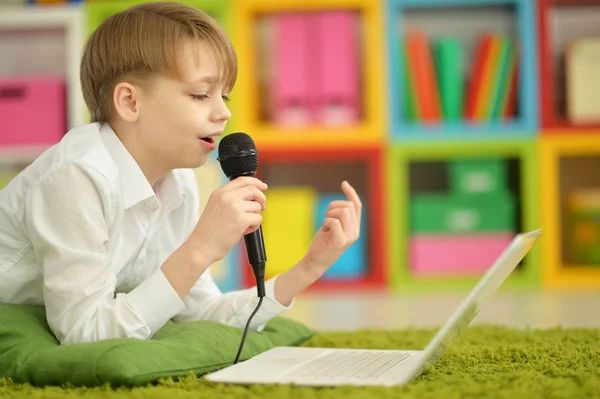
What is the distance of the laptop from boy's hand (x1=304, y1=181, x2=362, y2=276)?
168 millimetres

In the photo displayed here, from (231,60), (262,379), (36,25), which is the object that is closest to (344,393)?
(262,379)

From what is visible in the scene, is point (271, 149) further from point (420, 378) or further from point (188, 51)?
point (420, 378)

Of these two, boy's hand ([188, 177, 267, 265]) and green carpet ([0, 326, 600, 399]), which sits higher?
boy's hand ([188, 177, 267, 265])

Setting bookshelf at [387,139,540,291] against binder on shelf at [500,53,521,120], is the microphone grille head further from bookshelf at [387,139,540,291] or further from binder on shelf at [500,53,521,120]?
binder on shelf at [500,53,521,120]

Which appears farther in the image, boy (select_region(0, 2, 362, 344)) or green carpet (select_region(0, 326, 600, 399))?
boy (select_region(0, 2, 362, 344))

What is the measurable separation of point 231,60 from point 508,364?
59cm

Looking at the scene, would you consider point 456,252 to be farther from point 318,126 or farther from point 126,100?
point 126,100

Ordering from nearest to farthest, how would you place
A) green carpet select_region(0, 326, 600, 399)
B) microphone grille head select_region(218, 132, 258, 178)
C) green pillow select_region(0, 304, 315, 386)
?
green carpet select_region(0, 326, 600, 399)
green pillow select_region(0, 304, 315, 386)
microphone grille head select_region(218, 132, 258, 178)

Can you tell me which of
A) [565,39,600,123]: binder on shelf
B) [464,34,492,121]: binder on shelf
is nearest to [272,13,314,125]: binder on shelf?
[464,34,492,121]: binder on shelf

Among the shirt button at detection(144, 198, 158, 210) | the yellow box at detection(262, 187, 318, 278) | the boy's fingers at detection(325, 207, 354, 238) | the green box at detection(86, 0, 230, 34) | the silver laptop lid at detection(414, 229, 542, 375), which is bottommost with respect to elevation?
the yellow box at detection(262, 187, 318, 278)

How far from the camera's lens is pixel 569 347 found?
1.21 meters

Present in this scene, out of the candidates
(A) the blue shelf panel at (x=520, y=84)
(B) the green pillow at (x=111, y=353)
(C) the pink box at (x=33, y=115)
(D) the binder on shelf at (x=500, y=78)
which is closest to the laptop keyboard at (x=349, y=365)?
(B) the green pillow at (x=111, y=353)

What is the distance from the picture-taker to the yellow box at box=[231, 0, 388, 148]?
289 centimetres

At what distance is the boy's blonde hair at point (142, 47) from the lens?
1.15 meters
